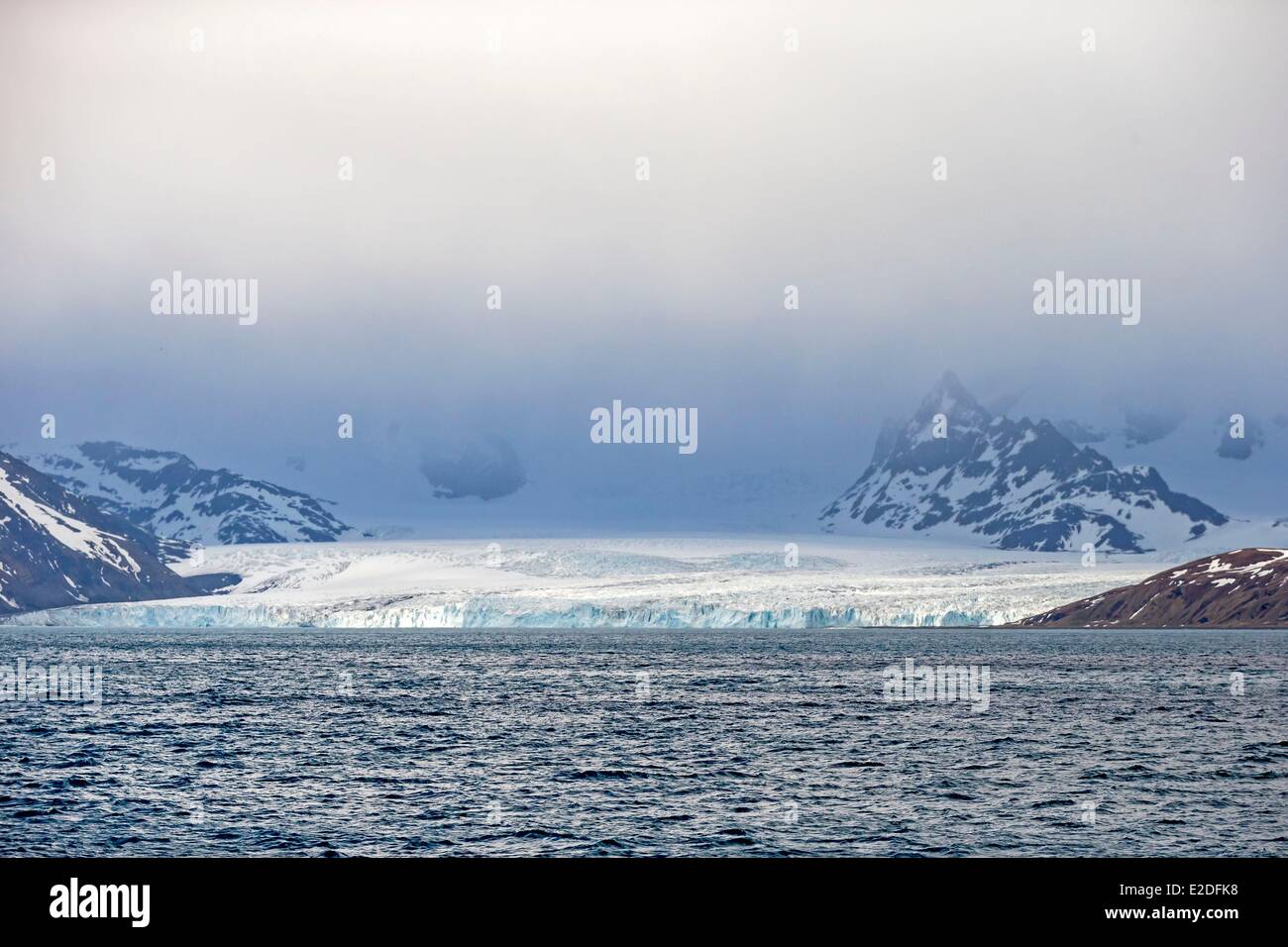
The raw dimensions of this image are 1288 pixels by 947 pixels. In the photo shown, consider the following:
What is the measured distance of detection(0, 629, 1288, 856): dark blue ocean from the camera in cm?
4434

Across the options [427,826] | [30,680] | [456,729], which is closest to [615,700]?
[456,729]
